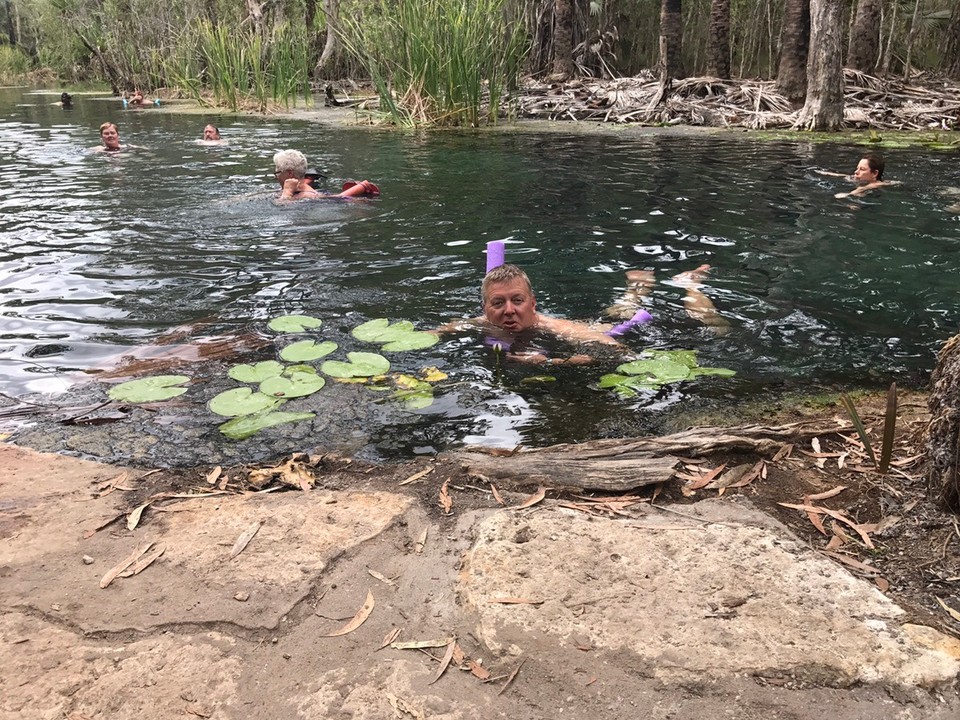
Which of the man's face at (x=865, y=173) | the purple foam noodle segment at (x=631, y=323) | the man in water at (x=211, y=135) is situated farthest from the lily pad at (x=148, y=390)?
the man in water at (x=211, y=135)

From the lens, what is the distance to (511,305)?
192 inches

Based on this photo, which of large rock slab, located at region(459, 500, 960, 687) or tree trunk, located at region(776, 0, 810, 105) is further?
tree trunk, located at region(776, 0, 810, 105)

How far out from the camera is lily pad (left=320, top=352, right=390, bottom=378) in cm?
418

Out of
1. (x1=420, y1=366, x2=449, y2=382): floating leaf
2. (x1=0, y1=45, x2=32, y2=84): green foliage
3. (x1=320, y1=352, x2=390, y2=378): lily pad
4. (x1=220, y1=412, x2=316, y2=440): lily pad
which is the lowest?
(x1=220, y1=412, x2=316, y2=440): lily pad

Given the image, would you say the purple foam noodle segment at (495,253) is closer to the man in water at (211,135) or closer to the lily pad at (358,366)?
the lily pad at (358,366)

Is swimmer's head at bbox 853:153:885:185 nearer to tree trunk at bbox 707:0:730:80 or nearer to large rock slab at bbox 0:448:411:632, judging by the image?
large rock slab at bbox 0:448:411:632

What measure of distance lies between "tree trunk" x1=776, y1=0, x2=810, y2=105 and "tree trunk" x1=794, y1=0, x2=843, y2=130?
64.6 inches

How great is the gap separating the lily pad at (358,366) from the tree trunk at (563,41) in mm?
16966

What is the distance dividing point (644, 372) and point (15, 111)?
84.5ft

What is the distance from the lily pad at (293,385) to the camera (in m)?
3.93

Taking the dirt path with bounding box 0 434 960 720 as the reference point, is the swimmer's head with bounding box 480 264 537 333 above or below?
above

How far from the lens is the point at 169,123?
1902 centimetres

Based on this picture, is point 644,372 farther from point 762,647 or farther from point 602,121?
point 602,121

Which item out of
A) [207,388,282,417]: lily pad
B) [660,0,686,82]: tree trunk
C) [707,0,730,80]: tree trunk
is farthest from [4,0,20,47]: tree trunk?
[207,388,282,417]: lily pad
